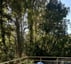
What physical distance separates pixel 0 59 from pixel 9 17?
262cm

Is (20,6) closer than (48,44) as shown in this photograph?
Yes

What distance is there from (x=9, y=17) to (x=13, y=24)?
0.49 meters

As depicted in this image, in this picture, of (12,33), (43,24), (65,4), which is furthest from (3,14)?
(65,4)

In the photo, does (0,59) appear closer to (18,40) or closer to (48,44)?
(18,40)

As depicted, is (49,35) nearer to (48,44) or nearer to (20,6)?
(48,44)

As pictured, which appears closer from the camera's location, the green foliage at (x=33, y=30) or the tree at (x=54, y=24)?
the green foliage at (x=33, y=30)

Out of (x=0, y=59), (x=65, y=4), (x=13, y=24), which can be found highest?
(x=65, y=4)

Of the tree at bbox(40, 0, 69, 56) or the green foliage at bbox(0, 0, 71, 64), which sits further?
the tree at bbox(40, 0, 69, 56)

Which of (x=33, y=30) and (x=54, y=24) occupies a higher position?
(x=54, y=24)

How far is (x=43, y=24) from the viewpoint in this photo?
16406 millimetres

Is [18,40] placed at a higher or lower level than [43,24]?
lower

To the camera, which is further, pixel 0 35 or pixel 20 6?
pixel 0 35

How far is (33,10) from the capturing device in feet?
52.4

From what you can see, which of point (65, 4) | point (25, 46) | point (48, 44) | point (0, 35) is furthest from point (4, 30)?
point (65, 4)
